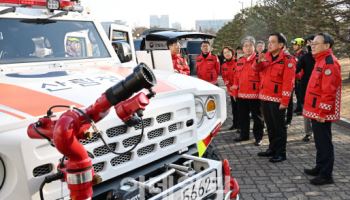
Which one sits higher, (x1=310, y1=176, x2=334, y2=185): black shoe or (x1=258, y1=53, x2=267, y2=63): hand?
(x1=258, y1=53, x2=267, y2=63): hand

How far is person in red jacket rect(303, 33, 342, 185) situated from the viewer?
4.34 metres

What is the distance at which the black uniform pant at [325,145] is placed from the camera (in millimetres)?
4484

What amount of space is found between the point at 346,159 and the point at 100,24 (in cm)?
396

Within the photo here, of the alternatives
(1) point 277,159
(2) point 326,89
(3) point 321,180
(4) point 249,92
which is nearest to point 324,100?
(2) point 326,89

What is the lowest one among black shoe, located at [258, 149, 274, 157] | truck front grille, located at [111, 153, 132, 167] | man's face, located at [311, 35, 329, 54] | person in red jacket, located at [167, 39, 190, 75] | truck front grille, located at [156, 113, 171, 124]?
black shoe, located at [258, 149, 274, 157]

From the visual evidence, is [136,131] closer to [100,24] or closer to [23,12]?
[23,12]

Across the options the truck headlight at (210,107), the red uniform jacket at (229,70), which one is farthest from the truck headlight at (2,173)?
the red uniform jacket at (229,70)

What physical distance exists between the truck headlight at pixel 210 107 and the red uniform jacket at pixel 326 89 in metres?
1.50

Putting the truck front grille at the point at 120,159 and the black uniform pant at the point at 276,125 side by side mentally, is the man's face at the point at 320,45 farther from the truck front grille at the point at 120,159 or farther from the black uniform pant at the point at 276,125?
the truck front grille at the point at 120,159

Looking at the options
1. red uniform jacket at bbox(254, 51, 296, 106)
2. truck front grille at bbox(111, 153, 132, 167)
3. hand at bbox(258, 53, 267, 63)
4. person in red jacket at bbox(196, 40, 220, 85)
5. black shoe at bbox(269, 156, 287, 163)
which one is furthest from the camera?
person in red jacket at bbox(196, 40, 220, 85)

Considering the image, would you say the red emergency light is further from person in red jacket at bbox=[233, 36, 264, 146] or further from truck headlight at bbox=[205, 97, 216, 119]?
person in red jacket at bbox=[233, 36, 264, 146]

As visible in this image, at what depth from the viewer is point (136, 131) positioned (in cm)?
260

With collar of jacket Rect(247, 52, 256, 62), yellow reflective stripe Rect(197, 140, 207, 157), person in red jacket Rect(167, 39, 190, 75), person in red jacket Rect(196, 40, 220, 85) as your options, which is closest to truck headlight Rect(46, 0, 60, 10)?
yellow reflective stripe Rect(197, 140, 207, 157)

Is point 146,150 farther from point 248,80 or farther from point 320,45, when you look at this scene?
point 248,80
